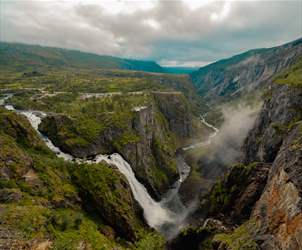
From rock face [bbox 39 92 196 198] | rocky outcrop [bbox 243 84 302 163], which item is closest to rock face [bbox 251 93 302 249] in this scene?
rocky outcrop [bbox 243 84 302 163]

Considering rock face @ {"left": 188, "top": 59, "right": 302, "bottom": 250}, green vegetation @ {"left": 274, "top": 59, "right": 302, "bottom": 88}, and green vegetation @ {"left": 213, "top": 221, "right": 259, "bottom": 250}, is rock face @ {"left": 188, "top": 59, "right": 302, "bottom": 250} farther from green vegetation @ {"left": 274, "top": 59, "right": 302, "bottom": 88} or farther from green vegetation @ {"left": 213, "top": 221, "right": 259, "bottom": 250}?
green vegetation @ {"left": 274, "top": 59, "right": 302, "bottom": 88}

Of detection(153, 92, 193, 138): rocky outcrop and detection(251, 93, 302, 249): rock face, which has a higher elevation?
detection(251, 93, 302, 249): rock face

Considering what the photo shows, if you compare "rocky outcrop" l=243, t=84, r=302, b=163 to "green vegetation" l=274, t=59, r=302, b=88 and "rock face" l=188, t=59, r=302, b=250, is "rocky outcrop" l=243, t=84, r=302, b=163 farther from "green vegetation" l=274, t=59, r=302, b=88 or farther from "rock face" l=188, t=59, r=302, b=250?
"green vegetation" l=274, t=59, r=302, b=88

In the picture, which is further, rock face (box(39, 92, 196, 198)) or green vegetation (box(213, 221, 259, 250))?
rock face (box(39, 92, 196, 198))

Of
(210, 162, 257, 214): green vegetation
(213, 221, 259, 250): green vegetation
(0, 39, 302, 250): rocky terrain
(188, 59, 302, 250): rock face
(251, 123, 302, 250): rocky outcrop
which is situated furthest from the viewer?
(210, 162, 257, 214): green vegetation

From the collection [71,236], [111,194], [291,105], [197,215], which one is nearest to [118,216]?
[111,194]

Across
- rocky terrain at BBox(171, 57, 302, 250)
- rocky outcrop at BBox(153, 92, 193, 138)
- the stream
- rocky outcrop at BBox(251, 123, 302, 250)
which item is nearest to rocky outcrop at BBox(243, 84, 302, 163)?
rocky terrain at BBox(171, 57, 302, 250)

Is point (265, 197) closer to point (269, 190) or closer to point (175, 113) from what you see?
point (269, 190)

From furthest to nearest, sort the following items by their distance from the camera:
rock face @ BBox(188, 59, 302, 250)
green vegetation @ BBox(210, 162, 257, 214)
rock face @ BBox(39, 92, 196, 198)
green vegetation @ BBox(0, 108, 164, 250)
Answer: rock face @ BBox(39, 92, 196, 198) < green vegetation @ BBox(210, 162, 257, 214) < green vegetation @ BBox(0, 108, 164, 250) < rock face @ BBox(188, 59, 302, 250)

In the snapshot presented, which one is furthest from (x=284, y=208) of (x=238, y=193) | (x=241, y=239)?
(x=238, y=193)

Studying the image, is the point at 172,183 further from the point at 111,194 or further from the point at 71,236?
the point at 71,236

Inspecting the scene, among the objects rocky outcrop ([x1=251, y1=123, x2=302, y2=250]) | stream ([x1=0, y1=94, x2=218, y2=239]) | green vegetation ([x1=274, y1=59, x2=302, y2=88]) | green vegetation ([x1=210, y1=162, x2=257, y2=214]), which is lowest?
stream ([x1=0, y1=94, x2=218, y2=239])
